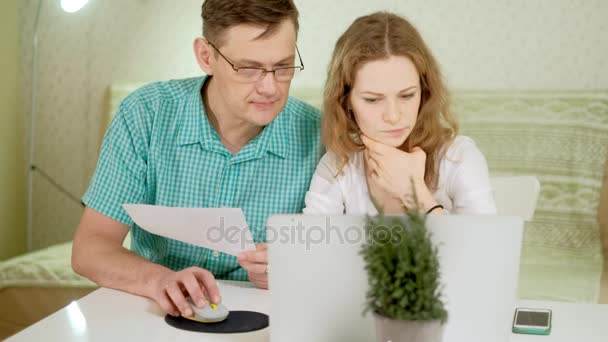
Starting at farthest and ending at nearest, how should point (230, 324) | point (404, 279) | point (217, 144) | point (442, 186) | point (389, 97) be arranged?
point (217, 144), point (442, 186), point (389, 97), point (230, 324), point (404, 279)

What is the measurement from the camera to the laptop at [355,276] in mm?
996

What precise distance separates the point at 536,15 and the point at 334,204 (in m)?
1.81

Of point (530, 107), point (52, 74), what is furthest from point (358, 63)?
point (52, 74)

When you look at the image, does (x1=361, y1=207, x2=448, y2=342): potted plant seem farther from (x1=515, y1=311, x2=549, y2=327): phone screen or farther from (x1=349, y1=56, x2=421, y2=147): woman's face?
(x1=349, y1=56, x2=421, y2=147): woman's face

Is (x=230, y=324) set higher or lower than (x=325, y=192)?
lower

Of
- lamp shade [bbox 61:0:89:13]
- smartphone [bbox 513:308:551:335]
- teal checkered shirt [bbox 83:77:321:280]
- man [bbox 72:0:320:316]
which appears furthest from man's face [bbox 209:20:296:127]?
lamp shade [bbox 61:0:89:13]

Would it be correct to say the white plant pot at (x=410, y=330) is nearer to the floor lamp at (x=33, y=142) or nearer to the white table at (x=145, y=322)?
the white table at (x=145, y=322)

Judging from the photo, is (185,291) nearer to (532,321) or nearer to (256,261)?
(256,261)

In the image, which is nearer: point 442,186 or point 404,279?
point 404,279

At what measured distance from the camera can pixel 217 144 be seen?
1.84m

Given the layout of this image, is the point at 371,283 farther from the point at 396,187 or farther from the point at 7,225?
the point at 7,225

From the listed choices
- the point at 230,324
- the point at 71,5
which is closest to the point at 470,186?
the point at 230,324

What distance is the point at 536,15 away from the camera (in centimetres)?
315

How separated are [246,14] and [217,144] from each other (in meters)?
0.31
